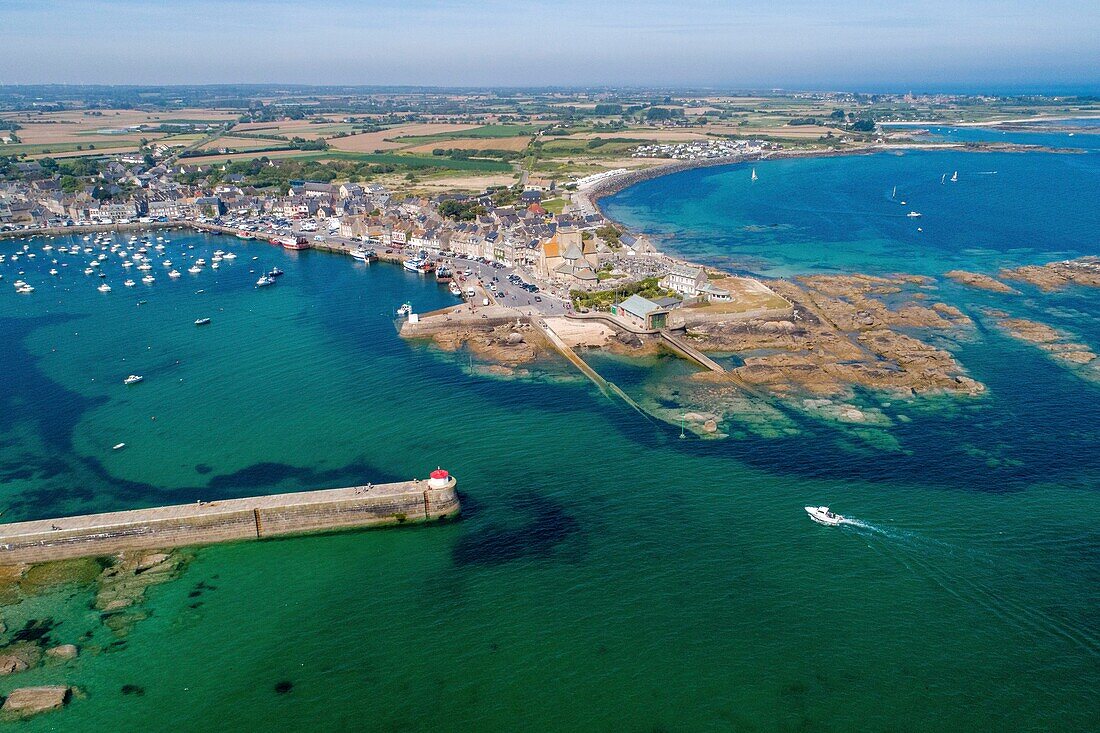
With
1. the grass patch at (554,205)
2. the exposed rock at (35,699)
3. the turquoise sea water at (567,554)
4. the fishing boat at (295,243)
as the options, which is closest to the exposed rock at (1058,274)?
the turquoise sea water at (567,554)

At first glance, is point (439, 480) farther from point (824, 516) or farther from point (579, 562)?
point (824, 516)

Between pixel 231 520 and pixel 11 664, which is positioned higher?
pixel 231 520

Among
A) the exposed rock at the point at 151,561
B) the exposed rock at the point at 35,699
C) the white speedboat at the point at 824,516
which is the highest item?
the white speedboat at the point at 824,516

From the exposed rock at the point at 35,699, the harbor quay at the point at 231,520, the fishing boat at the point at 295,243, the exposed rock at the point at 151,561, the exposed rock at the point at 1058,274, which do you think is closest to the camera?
the exposed rock at the point at 35,699

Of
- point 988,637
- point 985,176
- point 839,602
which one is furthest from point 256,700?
point 985,176

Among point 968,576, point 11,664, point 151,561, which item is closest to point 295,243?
point 151,561

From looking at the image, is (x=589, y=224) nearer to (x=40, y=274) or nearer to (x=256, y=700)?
(x=40, y=274)

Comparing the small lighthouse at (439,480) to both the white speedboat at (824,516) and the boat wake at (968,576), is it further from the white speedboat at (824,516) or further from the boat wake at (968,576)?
the boat wake at (968,576)

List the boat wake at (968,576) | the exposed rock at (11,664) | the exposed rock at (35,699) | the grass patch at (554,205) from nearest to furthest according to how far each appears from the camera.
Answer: the exposed rock at (35,699) → the exposed rock at (11,664) → the boat wake at (968,576) → the grass patch at (554,205)
